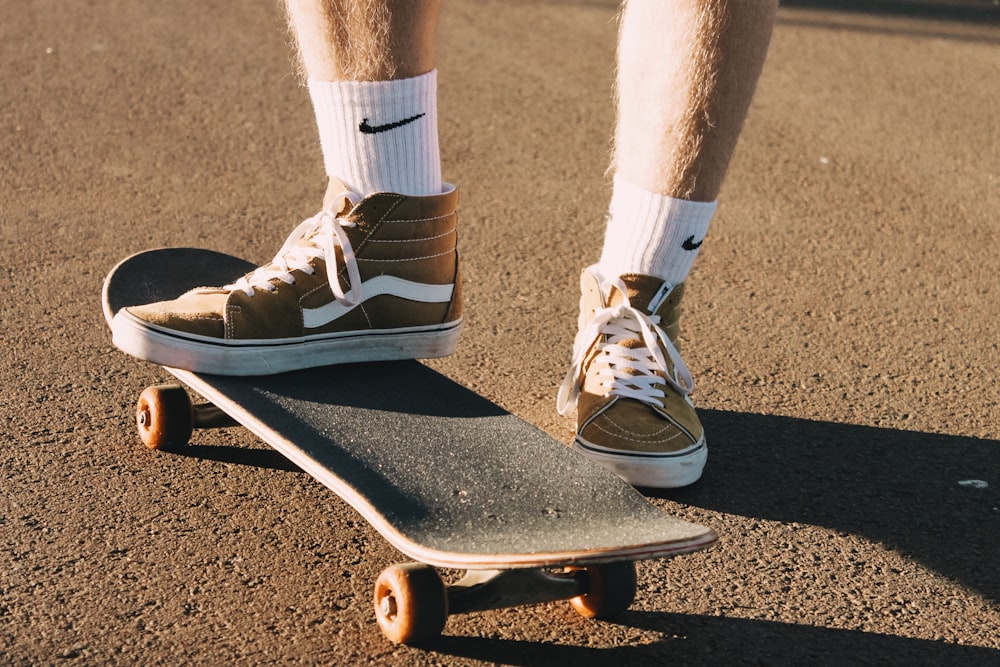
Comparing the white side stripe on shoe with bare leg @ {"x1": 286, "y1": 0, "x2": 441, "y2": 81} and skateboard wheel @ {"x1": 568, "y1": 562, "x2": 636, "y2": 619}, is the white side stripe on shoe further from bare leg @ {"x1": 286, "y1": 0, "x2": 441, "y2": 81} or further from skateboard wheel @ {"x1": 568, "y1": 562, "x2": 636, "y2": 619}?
skateboard wheel @ {"x1": 568, "y1": 562, "x2": 636, "y2": 619}

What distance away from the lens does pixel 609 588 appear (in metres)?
1.65

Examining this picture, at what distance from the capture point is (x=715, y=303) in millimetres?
2926

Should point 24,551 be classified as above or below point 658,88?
below

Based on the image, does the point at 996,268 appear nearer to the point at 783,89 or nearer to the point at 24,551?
the point at 783,89

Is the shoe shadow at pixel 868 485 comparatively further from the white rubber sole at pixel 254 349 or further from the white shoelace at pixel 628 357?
the white rubber sole at pixel 254 349

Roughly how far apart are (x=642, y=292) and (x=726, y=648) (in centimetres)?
72

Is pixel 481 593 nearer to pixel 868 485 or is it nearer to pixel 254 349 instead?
pixel 254 349

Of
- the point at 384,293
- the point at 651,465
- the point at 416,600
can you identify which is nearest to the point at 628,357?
the point at 651,465

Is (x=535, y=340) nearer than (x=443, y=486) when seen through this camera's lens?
No

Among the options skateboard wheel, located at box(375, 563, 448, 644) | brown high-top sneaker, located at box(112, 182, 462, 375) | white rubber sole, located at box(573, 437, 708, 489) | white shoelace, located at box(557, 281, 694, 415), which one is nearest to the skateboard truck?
skateboard wheel, located at box(375, 563, 448, 644)

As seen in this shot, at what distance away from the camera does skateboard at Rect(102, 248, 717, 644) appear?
1.57 m

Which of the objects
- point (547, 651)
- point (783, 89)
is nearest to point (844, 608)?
point (547, 651)

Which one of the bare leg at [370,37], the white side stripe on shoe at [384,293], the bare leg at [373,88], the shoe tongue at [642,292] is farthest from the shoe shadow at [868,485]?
the bare leg at [370,37]

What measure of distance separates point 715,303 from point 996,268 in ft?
2.87
